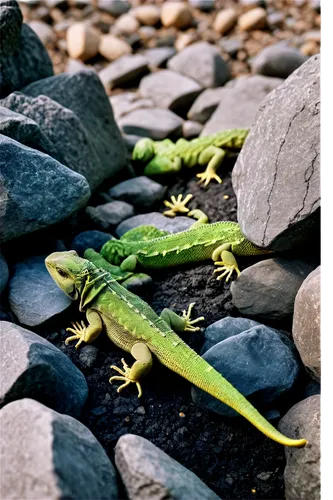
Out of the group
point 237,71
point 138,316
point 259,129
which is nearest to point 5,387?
point 138,316

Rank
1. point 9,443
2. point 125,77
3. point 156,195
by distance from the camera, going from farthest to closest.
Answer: point 125,77 < point 156,195 < point 9,443

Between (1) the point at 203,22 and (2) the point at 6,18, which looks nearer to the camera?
(2) the point at 6,18

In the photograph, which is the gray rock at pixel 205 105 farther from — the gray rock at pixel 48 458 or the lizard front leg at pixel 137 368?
the gray rock at pixel 48 458

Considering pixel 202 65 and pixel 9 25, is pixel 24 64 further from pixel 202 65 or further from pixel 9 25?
pixel 202 65

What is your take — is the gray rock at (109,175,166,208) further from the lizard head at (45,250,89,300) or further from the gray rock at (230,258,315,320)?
the gray rock at (230,258,315,320)

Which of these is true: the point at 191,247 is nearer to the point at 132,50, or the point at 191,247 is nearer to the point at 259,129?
the point at 259,129

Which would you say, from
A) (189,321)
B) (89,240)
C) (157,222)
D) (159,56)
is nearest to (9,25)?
(89,240)
